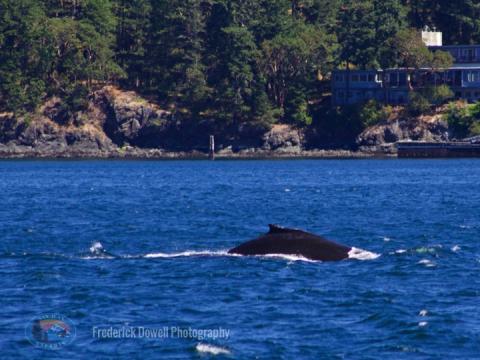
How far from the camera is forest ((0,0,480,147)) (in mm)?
179000

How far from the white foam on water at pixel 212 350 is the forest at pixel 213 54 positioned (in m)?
145

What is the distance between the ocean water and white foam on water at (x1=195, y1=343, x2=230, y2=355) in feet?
0.08

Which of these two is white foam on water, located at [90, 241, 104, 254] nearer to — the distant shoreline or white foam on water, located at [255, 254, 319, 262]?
white foam on water, located at [255, 254, 319, 262]

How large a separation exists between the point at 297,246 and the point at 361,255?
2.69 meters

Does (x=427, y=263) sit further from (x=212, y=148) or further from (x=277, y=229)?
(x=212, y=148)

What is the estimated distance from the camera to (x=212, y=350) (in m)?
30.5

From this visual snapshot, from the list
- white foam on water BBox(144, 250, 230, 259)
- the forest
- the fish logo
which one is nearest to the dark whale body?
white foam on water BBox(144, 250, 230, 259)

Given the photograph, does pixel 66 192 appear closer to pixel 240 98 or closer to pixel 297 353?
pixel 297 353

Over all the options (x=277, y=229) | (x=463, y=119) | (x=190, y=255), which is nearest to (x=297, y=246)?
(x=277, y=229)

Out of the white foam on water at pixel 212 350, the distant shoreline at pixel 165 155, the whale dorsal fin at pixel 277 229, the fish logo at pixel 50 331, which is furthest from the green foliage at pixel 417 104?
the white foam on water at pixel 212 350

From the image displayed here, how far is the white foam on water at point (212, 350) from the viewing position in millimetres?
30328

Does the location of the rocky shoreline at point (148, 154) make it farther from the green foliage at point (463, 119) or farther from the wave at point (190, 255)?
the wave at point (190, 255)

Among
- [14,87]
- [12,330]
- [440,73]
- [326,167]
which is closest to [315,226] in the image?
[12,330]

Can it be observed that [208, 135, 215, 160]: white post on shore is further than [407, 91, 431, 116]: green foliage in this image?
Yes
